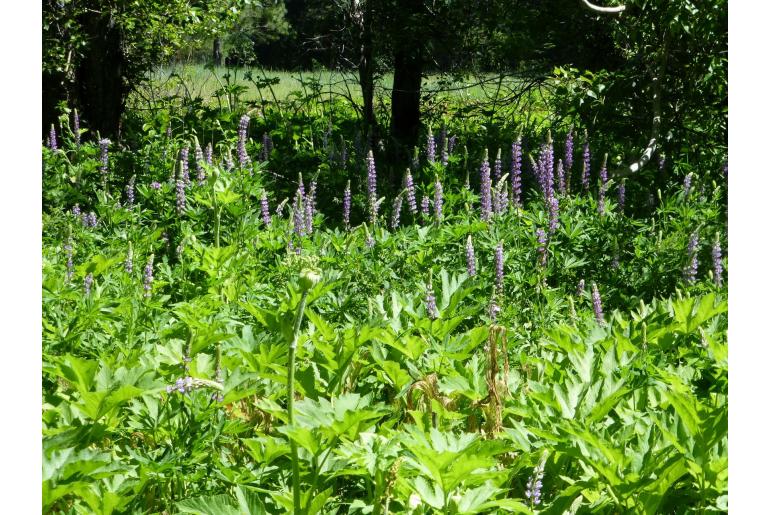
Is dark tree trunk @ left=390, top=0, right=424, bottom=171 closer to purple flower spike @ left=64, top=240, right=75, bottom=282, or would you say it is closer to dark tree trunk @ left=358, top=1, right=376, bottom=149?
dark tree trunk @ left=358, top=1, right=376, bottom=149

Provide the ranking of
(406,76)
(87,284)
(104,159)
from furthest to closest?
1. (406,76)
2. (104,159)
3. (87,284)

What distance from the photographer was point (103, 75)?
779 cm

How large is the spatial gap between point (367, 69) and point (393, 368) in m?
6.28

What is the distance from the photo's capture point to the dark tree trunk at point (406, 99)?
333 inches

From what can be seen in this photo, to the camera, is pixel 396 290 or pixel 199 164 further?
pixel 199 164

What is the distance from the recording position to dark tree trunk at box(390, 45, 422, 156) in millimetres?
8469

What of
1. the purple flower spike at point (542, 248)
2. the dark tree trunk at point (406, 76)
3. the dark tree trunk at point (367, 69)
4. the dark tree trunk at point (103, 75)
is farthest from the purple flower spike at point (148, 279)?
the dark tree trunk at point (367, 69)

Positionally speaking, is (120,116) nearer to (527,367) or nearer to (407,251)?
(407,251)

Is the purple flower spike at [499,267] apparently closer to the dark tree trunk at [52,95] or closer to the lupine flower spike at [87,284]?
the lupine flower spike at [87,284]

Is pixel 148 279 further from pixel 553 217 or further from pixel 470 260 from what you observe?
pixel 553 217

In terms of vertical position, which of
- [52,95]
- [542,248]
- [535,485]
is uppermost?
[52,95]

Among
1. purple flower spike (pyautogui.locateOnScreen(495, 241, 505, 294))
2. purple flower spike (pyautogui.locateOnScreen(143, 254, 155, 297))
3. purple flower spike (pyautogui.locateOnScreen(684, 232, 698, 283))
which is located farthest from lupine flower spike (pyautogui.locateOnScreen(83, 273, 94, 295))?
purple flower spike (pyautogui.locateOnScreen(684, 232, 698, 283))

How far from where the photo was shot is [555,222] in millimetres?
4457

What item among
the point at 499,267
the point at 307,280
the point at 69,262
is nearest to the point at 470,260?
the point at 499,267
